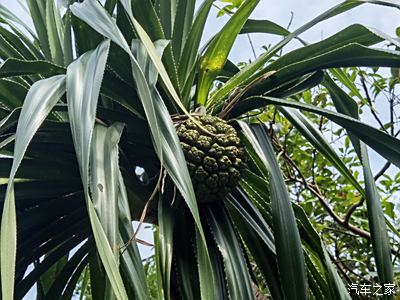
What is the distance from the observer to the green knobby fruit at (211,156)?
2.92 feet

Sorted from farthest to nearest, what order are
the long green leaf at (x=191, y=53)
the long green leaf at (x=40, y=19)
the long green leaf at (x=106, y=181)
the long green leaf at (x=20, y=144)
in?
the long green leaf at (x=40, y=19) → the long green leaf at (x=191, y=53) → the long green leaf at (x=106, y=181) → the long green leaf at (x=20, y=144)

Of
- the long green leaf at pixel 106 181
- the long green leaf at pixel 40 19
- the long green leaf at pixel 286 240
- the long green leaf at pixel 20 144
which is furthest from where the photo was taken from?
the long green leaf at pixel 40 19

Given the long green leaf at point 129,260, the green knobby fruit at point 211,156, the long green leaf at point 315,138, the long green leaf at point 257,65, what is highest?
the long green leaf at point 257,65

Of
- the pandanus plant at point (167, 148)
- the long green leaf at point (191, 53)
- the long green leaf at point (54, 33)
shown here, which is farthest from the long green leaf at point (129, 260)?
the long green leaf at point (54, 33)

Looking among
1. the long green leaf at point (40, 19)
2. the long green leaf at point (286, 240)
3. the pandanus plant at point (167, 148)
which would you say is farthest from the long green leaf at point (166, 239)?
the long green leaf at point (40, 19)

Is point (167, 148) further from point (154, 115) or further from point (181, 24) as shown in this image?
point (181, 24)

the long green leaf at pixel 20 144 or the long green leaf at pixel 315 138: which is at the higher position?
the long green leaf at pixel 315 138

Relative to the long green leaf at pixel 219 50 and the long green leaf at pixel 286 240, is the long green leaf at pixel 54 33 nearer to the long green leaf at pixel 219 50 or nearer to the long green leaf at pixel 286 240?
the long green leaf at pixel 219 50

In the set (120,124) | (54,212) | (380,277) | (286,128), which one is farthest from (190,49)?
(286,128)

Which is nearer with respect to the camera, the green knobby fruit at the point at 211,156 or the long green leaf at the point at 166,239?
the long green leaf at the point at 166,239

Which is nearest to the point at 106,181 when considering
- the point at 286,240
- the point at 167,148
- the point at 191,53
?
the point at 167,148

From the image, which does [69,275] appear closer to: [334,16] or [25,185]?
[25,185]

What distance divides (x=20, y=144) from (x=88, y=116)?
8cm

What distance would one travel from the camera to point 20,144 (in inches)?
26.8
